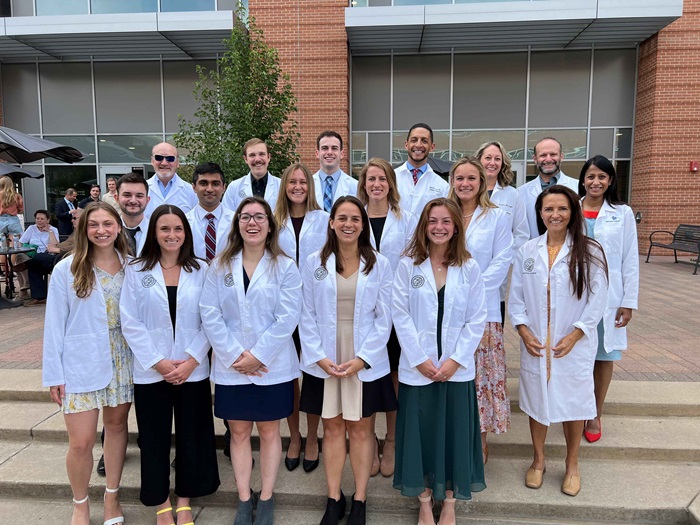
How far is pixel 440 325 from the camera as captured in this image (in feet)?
9.80

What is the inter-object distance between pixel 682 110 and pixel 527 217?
1246 centimetres

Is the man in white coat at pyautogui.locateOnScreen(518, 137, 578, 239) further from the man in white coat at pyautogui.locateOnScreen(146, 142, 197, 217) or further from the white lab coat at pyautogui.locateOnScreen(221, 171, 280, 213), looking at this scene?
the man in white coat at pyautogui.locateOnScreen(146, 142, 197, 217)

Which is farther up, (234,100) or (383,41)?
(383,41)

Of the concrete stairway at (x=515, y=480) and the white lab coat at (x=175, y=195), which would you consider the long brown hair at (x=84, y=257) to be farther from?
the concrete stairway at (x=515, y=480)

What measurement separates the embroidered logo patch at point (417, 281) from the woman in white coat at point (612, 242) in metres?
1.55

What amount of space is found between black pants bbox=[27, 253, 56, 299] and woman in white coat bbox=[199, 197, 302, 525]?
23.5 feet

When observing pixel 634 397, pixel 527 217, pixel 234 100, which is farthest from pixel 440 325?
pixel 234 100

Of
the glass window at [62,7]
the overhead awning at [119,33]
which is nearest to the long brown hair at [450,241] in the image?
the overhead awning at [119,33]

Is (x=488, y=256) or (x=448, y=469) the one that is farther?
(x=488, y=256)

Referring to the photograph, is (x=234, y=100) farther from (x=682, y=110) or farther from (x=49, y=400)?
(x=682, y=110)

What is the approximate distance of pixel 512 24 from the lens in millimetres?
12227

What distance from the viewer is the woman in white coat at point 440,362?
9.62 feet

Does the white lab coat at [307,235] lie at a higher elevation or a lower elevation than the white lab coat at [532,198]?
lower

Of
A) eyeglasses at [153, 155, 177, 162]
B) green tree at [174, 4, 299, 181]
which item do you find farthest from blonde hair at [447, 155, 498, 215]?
green tree at [174, 4, 299, 181]
